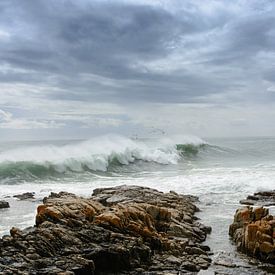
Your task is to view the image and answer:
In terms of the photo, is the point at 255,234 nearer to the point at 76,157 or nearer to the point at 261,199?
the point at 261,199

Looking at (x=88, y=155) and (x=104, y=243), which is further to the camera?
(x=88, y=155)

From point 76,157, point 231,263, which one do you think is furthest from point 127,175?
point 231,263

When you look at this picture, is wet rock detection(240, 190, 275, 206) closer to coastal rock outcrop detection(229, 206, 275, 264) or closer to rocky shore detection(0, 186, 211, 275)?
coastal rock outcrop detection(229, 206, 275, 264)

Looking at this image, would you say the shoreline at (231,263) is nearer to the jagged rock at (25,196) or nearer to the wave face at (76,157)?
the jagged rock at (25,196)

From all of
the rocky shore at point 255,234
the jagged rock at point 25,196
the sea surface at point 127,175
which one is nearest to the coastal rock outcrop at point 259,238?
the rocky shore at point 255,234

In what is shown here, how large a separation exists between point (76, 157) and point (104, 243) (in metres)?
27.4

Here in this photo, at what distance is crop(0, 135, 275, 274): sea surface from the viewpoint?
17344 mm

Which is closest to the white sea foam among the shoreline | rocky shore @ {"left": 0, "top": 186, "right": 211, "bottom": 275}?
rocky shore @ {"left": 0, "top": 186, "right": 211, "bottom": 275}

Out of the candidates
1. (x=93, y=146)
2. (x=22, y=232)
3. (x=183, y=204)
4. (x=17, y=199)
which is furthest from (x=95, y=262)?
(x=93, y=146)

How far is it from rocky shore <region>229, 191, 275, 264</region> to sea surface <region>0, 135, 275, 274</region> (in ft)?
1.17

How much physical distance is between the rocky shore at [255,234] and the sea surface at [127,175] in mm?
356

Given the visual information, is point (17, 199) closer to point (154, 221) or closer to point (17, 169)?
point (154, 221)

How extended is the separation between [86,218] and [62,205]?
109cm

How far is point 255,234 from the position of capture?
11797 mm
